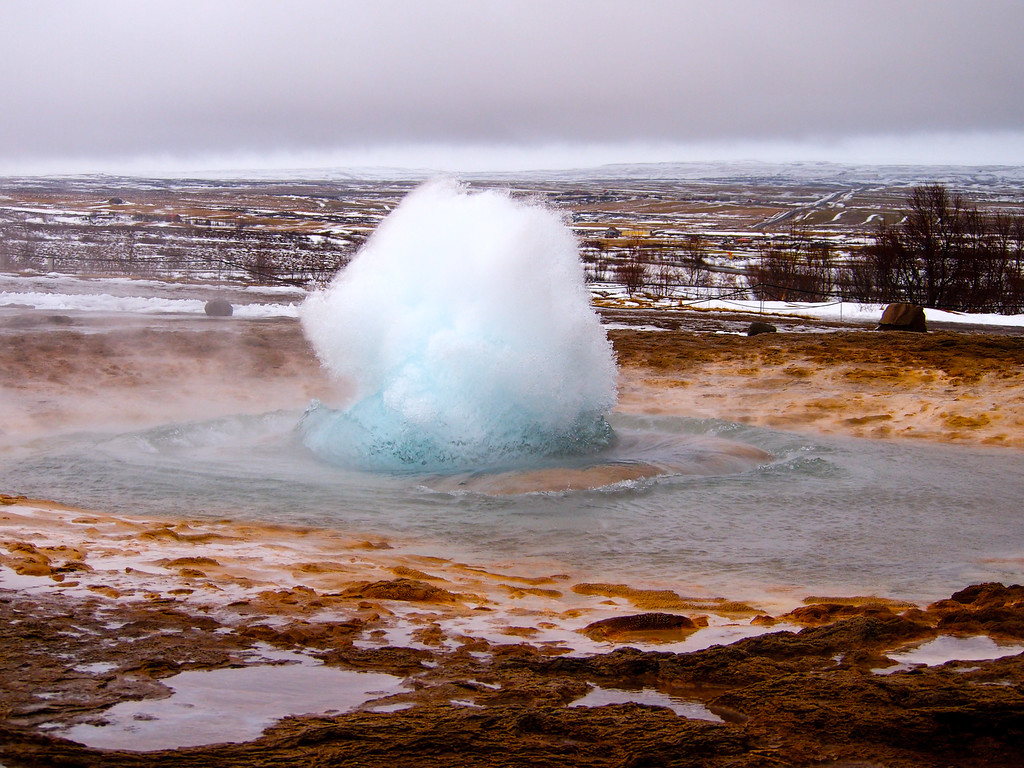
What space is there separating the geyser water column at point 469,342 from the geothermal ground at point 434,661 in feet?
7.36

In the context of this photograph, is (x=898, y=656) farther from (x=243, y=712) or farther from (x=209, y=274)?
(x=209, y=274)

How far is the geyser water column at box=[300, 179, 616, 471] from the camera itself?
8.23 metres

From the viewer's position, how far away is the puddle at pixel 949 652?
11.7 feet

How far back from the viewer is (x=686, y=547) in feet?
19.4

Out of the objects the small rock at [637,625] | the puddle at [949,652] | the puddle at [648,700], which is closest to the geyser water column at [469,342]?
the small rock at [637,625]

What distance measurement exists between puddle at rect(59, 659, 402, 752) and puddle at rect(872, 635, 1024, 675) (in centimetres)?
182

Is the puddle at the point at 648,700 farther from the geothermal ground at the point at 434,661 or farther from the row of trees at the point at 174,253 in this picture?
the row of trees at the point at 174,253

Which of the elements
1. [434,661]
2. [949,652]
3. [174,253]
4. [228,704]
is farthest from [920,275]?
[228,704]

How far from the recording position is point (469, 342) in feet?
27.2

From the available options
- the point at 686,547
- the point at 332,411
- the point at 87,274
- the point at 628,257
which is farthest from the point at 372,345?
the point at 628,257

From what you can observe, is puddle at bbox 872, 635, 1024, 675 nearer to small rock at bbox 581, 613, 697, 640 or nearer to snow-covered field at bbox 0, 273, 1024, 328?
small rock at bbox 581, 613, 697, 640

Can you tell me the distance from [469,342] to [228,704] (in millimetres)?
5399

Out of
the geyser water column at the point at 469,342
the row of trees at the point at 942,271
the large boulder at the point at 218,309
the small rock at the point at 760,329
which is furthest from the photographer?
the row of trees at the point at 942,271

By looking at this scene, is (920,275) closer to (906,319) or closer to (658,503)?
(906,319)
